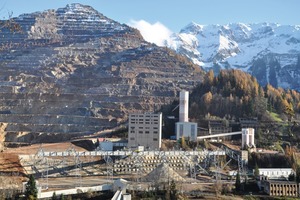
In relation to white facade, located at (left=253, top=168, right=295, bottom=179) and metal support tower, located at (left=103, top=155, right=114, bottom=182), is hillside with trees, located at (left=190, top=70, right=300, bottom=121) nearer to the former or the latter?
white facade, located at (left=253, top=168, right=295, bottom=179)

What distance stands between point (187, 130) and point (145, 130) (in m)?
6.16

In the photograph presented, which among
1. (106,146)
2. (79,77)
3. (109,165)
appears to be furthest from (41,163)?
(79,77)

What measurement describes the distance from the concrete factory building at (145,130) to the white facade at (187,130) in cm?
407

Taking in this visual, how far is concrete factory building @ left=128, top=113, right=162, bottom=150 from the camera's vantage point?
65562 millimetres

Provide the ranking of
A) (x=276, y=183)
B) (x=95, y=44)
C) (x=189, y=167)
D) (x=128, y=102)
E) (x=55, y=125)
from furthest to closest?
(x=95, y=44) < (x=128, y=102) < (x=55, y=125) < (x=189, y=167) < (x=276, y=183)

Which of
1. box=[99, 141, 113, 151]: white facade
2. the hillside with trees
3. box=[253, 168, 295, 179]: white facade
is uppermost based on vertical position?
the hillside with trees

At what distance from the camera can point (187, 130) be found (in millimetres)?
68500

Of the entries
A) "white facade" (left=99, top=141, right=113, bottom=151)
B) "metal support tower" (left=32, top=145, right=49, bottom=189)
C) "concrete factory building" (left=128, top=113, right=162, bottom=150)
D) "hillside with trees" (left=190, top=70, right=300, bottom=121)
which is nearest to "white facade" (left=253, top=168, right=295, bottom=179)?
"concrete factory building" (left=128, top=113, right=162, bottom=150)

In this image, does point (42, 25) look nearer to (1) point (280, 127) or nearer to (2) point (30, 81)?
(2) point (30, 81)

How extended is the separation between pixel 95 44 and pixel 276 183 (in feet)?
306

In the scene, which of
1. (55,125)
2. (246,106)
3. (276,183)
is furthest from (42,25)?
(276,183)

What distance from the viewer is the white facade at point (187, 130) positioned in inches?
2675

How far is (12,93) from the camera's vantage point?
348 ft

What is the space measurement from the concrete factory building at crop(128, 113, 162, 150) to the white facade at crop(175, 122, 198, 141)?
407cm
